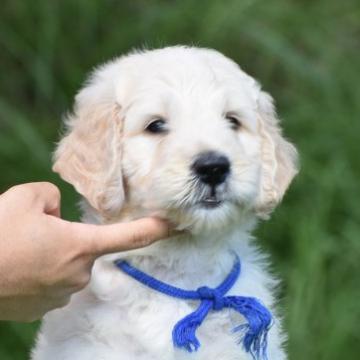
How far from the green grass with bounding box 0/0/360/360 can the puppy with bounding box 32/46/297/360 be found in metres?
2.48

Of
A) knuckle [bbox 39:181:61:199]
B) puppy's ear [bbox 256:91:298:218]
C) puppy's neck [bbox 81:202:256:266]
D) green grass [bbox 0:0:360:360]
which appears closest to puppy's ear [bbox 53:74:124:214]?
puppy's neck [bbox 81:202:256:266]

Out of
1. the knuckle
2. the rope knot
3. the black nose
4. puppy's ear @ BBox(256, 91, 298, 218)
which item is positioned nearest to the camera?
the knuckle

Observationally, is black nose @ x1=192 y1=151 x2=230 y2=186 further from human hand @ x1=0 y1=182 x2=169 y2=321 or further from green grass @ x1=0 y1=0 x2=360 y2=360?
green grass @ x1=0 y1=0 x2=360 y2=360

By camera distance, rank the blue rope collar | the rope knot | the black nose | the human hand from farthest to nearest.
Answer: the rope knot
the blue rope collar
the black nose
the human hand

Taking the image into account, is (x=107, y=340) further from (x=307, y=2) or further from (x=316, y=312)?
(x=307, y=2)

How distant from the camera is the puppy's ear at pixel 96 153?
4.75 metres

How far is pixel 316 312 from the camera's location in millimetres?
7465

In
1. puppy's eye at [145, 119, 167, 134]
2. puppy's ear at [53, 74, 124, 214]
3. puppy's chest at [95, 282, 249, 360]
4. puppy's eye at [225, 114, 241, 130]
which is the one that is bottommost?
puppy's chest at [95, 282, 249, 360]

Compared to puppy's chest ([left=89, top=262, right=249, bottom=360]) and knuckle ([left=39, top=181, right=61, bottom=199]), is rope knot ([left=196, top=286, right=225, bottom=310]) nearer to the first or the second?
puppy's chest ([left=89, top=262, right=249, bottom=360])

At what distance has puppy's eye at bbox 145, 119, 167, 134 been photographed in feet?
→ 15.7

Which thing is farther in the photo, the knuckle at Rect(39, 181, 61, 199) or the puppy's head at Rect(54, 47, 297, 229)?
the puppy's head at Rect(54, 47, 297, 229)

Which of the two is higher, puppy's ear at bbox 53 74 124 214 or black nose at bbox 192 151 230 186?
black nose at bbox 192 151 230 186

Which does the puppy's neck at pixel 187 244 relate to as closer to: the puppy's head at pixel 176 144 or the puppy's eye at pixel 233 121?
the puppy's head at pixel 176 144

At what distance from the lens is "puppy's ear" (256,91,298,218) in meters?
4.98
